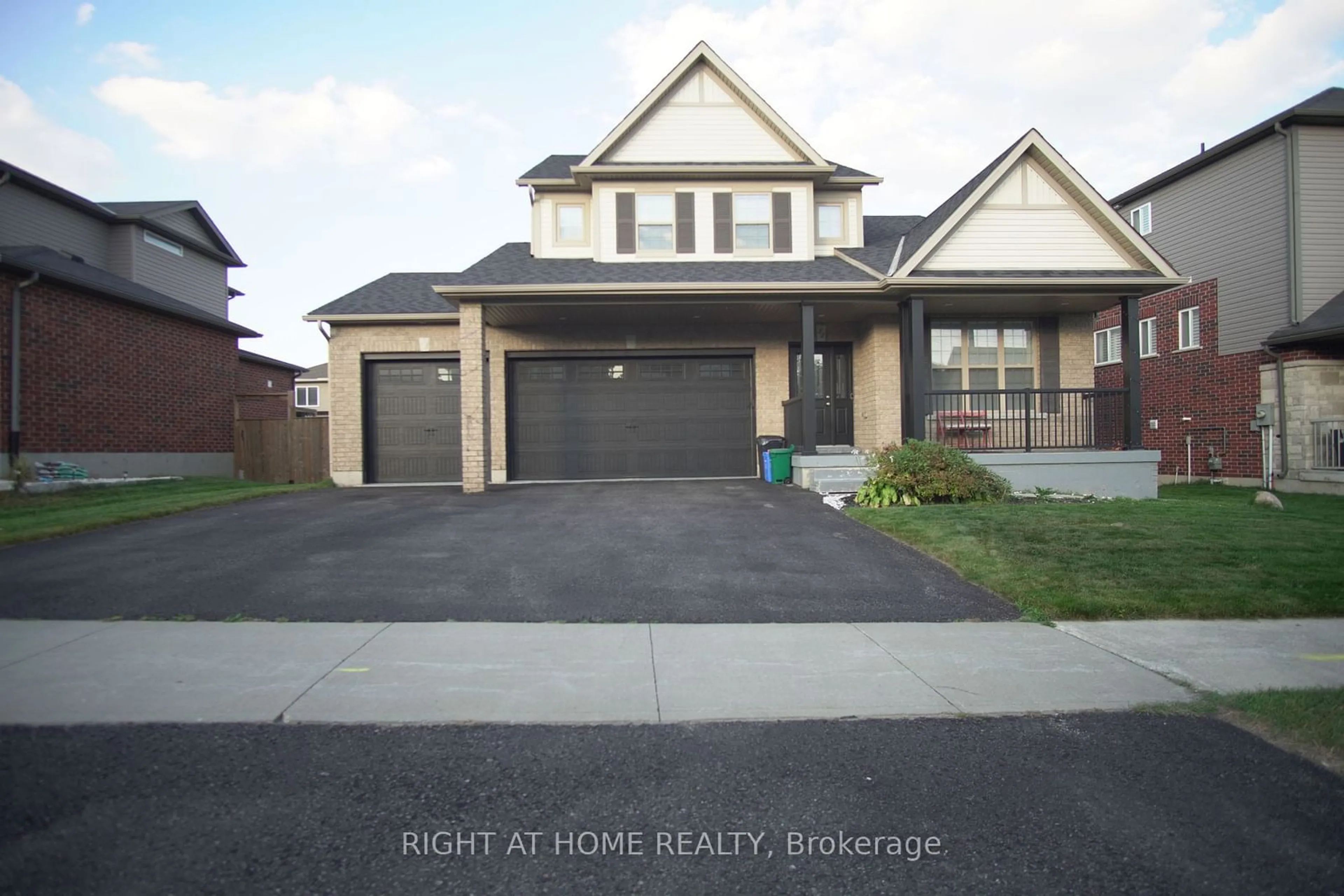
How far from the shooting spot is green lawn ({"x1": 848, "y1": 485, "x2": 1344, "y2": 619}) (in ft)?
19.6

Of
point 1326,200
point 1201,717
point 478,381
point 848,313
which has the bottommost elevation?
point 1201,717

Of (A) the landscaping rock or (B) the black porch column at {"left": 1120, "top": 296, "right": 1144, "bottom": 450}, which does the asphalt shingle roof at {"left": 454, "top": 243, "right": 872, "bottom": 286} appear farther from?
(A) the landscaping rock

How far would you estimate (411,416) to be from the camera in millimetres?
15875

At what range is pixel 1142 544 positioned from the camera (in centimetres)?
781

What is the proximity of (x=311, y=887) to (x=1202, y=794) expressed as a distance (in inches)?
131

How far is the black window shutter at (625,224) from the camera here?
14.8 m

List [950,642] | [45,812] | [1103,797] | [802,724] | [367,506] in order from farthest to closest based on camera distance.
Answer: [367,506] → [950,642] → [802,724] → [1103,797] → [45,812]

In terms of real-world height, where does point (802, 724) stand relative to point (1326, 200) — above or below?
below

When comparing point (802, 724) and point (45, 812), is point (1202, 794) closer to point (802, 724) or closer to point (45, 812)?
point (802, 724)

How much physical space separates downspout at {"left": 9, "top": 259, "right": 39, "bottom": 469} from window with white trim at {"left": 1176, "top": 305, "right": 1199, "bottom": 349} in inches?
991

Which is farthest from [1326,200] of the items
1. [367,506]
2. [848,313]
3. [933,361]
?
[367,506]

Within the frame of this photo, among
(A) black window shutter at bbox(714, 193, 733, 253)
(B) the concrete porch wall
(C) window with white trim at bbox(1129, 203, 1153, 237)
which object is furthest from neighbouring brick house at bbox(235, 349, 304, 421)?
(C) window with white trim at bbox(1129, 203, 1153, 237)

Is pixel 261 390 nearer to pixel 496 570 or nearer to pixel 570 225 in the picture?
pixel 570 225

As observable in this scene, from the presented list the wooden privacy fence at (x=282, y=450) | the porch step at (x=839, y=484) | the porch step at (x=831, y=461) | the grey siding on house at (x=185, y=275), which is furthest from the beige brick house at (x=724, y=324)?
the grey siding on house at (x=185, y=275)
